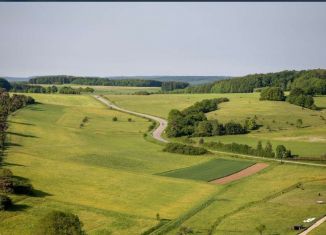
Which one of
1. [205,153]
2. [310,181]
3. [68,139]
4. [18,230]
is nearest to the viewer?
[18,230]

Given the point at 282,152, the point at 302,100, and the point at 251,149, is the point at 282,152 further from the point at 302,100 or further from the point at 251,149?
the point at 302,100

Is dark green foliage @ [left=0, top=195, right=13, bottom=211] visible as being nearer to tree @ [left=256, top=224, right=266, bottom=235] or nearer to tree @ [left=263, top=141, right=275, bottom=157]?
tree @ [left=256, top=224, right=266, bottom=235]

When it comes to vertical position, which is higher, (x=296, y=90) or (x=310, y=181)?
(x=296, y=90)

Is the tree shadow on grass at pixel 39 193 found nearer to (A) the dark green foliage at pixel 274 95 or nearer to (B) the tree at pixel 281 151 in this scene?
(B) the tree at pixel 281 151

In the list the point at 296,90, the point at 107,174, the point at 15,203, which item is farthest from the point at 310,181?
the point at 296,90

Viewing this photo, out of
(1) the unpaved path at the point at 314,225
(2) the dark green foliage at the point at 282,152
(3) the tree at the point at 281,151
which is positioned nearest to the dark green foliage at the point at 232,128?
(2) the dark green foliage at the point at 282,152

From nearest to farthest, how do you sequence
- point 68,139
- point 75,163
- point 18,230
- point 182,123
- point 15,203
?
point 18,230, point 15,203, point 75,163, point 68,139, point 182,123

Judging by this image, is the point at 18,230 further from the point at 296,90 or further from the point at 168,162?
the point at 296,90

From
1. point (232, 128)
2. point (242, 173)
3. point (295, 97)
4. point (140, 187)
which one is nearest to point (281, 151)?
point (242, 173)
